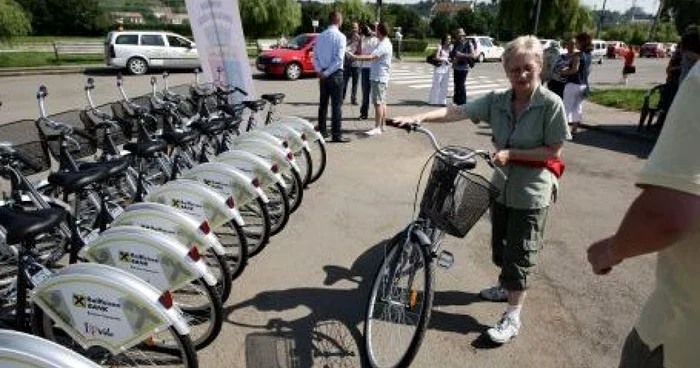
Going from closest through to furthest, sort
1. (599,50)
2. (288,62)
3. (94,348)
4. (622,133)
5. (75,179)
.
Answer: (94,348), (75,179), (622,133), (288,62), (599,50)

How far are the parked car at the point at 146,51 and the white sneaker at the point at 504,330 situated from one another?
17.0m

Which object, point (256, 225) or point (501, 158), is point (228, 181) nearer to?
point (256, 225)

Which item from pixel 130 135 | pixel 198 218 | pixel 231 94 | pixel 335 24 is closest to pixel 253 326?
pixel 198 218

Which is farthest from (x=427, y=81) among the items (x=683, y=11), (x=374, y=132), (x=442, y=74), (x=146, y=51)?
(x=683, y=11)

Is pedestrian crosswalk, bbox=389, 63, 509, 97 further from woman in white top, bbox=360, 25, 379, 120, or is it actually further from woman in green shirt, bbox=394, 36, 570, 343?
woman in green shirt, bbox=394, 36, 570, 343

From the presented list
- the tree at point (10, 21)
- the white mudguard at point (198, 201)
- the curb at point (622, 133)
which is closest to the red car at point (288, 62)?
the tree at point (10, 21)

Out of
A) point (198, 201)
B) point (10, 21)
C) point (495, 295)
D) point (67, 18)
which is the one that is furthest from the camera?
point (67, 18)

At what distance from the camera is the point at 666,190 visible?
53.7 inches

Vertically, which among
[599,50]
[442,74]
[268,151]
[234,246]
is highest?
[268,151]

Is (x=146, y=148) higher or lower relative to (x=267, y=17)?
higher

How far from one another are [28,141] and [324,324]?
2871 millimetres

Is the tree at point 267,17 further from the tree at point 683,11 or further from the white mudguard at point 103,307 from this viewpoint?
the tree at point 683,11

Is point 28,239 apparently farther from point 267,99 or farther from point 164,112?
point 267,99

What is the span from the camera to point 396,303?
3383 millimetres
